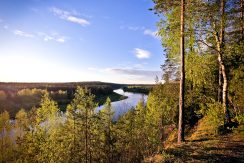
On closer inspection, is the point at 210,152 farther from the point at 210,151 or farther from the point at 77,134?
the point at 77,134

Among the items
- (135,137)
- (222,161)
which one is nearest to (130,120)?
→ (135,137)

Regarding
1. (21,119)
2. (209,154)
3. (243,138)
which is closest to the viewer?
(209,154)

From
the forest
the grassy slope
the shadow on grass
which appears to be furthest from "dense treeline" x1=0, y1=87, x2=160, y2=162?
the shadow on grass

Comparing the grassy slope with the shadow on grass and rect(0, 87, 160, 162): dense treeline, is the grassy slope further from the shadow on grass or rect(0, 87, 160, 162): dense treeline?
rect(0, 87, 160, 162): dense treeline

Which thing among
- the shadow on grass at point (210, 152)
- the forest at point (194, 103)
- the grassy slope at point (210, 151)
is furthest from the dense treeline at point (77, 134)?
the shadow on grass at point (210, 152)

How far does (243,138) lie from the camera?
54.9 feet

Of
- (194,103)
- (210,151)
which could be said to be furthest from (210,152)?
(194,103)

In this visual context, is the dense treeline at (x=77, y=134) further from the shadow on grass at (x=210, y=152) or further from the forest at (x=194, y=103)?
the shadow on grass at (x=210, y=152)

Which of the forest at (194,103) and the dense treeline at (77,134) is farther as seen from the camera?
the dense treeline at (77,134)

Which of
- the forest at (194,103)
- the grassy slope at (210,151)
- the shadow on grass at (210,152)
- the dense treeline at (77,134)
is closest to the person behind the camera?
the shadow on grass at (210,152)

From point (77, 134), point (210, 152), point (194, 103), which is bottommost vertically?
point (77, 134)

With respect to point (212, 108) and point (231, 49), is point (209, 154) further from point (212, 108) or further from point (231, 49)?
point (231, 49)

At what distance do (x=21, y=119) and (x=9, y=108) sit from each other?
7266 centimetres

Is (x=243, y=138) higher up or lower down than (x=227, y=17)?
lower down
